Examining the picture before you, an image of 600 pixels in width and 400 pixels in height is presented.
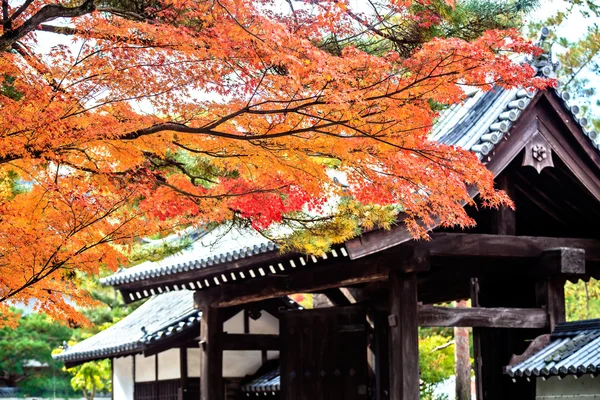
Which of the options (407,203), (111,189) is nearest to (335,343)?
(407,203)

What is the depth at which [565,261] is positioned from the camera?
403 inches

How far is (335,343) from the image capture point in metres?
12.1

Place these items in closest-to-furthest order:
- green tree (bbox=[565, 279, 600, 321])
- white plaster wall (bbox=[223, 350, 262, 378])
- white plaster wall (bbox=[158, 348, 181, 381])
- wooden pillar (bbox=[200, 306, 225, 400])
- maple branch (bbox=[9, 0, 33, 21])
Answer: maple branch (bbox=[9, 0, 33, 21]), wooden pillar (bbox=[200, 306, 225, 400]), white plaster wall (bbox=[223, 350, 262, 378]), white plaster wall (bbox=[158, 348, 181, 381]), green tree (bbox=[565, 279, 600, 321])

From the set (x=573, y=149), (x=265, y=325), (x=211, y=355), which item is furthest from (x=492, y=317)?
(x=265, y=325)

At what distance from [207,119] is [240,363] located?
8960 millimetres

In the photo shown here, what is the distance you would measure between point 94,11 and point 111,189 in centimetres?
165

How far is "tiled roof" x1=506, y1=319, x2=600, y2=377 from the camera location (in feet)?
29.6

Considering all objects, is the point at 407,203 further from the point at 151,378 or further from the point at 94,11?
the point at 151,378

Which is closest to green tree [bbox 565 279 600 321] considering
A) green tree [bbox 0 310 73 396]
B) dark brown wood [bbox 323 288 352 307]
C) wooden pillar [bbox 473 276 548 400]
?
dark brown wood [bbox 323 288 352 307]

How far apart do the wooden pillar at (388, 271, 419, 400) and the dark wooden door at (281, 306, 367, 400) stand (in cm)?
215

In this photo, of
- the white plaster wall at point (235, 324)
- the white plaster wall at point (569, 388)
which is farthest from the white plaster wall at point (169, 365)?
the white plaster wall at point (569, 388)

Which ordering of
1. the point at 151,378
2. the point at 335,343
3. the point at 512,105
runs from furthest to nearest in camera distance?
the point at 151,378 < the point at 335,343 < the point at 512,105

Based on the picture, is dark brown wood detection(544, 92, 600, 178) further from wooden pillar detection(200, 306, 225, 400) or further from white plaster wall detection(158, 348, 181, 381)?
white plaster wall detection(158, 348, 181, 381)

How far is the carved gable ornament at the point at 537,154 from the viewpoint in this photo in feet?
32.7
